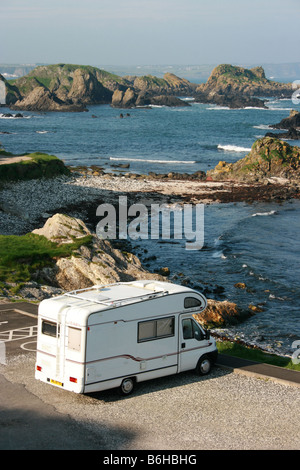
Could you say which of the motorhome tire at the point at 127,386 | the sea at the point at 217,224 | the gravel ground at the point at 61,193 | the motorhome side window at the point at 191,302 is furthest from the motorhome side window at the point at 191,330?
the gravel ground at the point at 61,193

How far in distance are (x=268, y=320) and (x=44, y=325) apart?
16814 millimetres

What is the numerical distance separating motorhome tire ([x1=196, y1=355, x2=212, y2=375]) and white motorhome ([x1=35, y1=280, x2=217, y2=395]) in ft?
0.56

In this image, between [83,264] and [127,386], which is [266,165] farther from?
[127,386]

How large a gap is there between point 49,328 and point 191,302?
4325 millimetres

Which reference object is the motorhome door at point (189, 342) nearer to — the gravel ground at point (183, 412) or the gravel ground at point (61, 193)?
the gravel ground at point (183, 412)

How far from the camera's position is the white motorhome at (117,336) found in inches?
599

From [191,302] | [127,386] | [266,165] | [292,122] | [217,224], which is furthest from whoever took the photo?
[292,122]

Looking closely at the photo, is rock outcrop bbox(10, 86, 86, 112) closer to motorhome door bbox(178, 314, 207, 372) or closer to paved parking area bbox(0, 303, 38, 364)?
paved parking area bbox(0, 303, 38, 364)

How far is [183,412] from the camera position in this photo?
50.8 ft

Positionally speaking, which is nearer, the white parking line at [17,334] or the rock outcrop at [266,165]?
the white parking line at [17,334]

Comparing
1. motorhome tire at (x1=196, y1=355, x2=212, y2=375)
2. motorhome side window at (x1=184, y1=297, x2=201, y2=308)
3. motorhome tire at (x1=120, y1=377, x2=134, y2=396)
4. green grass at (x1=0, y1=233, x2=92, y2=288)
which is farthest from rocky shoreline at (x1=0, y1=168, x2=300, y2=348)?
motorhome tire at (x1=120, y1=377, x2=134, y2=396)

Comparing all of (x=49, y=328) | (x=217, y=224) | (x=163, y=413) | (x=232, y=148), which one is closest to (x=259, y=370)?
(x=163, y=413)

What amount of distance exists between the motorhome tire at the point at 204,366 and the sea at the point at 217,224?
839cm
